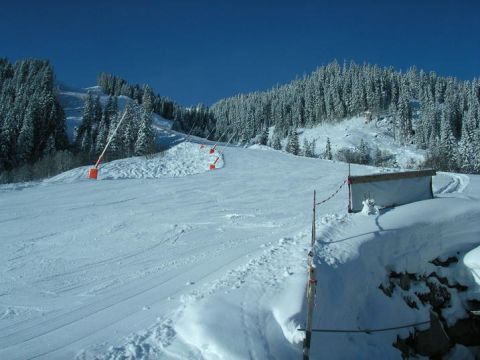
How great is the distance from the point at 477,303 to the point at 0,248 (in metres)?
13.6

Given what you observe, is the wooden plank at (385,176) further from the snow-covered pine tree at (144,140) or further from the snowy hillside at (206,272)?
the snow-covered pine tree at (144,140)

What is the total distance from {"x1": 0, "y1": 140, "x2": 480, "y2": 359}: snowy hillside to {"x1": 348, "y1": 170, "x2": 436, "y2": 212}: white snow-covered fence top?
66 cm

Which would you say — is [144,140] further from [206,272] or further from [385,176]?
[206,272]

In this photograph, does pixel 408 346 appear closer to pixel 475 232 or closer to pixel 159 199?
pixel 475 232

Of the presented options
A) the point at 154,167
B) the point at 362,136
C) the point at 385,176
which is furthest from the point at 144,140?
the point at 362,136

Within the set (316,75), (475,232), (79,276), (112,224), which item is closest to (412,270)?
(475,232)

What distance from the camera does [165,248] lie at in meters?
11.1

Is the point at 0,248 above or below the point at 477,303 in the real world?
above

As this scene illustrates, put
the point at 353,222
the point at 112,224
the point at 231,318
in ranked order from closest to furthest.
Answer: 1. the point at 231,318
2. the point at 353,222
3. the point at 112,224

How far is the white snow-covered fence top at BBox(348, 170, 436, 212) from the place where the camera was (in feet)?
43.5

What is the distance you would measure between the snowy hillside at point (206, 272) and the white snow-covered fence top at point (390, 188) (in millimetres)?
657

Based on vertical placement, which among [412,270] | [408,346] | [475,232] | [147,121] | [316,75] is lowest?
[408,346]

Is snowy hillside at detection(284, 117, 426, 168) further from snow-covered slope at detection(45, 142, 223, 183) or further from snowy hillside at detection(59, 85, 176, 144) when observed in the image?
snow-covered slope at detection(45, 142, 223, 183)

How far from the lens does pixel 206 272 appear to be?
29.5 feet
